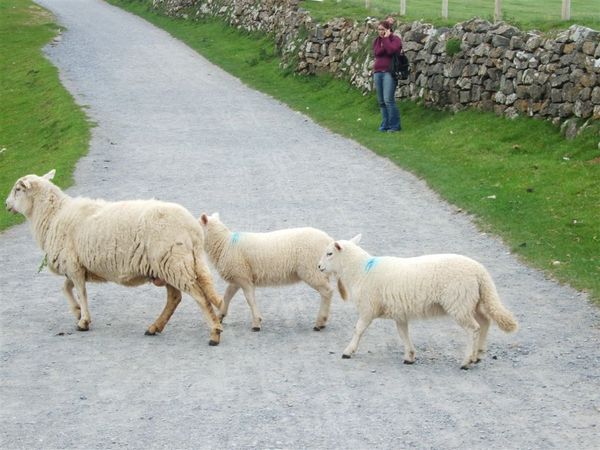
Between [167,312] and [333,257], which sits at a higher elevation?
[333,257]

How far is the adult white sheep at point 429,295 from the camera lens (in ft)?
27.2

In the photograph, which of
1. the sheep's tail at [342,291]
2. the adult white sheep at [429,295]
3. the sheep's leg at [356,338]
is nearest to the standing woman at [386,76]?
the sheep's tail at [342,291]

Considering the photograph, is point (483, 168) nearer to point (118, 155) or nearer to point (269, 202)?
point (269, 202)

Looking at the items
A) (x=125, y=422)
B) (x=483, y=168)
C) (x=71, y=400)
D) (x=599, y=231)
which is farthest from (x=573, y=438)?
(x=483, y=168)

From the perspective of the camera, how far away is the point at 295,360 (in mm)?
8570

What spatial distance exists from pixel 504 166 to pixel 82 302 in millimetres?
8977

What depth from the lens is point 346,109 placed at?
23.6 m

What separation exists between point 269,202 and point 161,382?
23.9 feet

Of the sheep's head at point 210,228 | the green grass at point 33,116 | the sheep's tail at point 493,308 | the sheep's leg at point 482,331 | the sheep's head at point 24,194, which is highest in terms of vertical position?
the sheep's head at point 24,194

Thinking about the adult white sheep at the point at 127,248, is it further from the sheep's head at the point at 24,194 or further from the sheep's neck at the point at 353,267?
the sheep's neck at the point at 353,267

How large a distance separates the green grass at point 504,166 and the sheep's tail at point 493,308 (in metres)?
2.21

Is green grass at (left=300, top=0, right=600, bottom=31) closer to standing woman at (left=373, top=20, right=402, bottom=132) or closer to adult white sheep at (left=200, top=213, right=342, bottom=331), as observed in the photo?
standing woman at (left=373, top=20, right=402, bottom=132)

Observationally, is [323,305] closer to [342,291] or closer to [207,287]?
[342,291]

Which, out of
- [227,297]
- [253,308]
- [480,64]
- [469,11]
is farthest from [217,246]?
[469,11]
